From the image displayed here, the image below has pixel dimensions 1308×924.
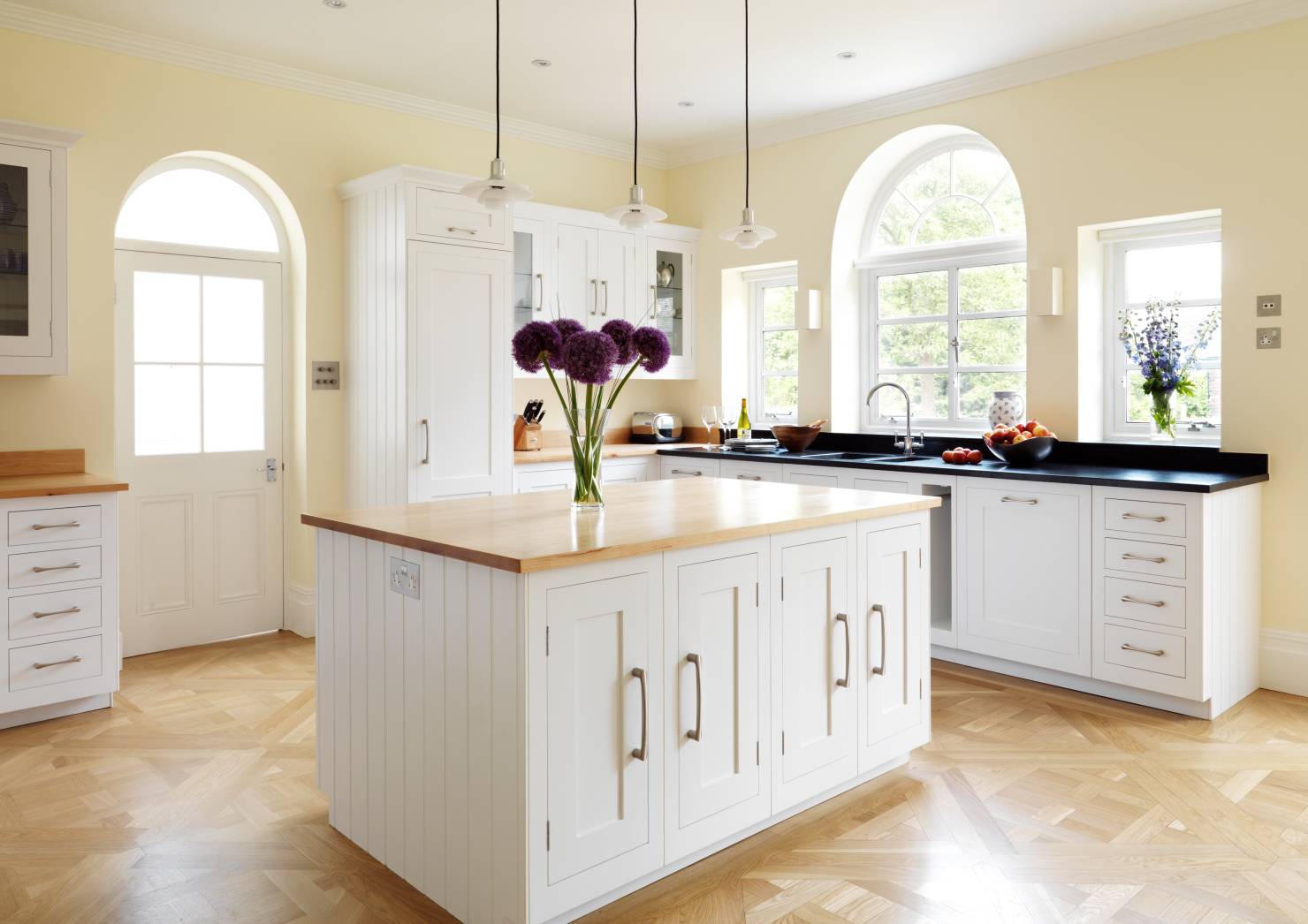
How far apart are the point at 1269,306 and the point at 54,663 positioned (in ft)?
16.4

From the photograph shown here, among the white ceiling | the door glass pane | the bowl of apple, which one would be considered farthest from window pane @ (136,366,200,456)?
the bowl of apple

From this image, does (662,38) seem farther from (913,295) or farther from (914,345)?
(914,345)

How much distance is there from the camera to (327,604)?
263 cm

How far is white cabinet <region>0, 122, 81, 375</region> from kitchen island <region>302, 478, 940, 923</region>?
1.88 meters

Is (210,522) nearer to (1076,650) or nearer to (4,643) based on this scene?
(4,643)

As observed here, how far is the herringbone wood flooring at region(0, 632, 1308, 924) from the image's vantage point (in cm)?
229

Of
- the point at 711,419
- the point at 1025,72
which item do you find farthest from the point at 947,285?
the point at 711,419

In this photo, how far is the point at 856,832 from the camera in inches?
106

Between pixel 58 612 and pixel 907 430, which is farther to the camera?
pixel 907 430

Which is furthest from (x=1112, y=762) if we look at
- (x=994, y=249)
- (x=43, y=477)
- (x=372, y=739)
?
(x=43, y=477)

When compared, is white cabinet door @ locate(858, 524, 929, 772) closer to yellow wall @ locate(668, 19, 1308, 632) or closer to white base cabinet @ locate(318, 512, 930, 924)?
white base cabinet @ locate(318, 512, 930, 924)

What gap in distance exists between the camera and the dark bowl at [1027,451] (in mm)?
Result: 4262

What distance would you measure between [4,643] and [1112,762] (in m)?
3.93

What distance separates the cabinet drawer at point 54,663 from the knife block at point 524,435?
2336mm
